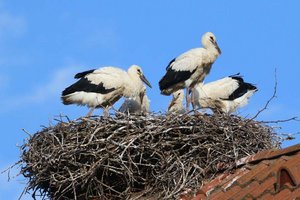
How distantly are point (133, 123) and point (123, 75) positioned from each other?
3.12 meters

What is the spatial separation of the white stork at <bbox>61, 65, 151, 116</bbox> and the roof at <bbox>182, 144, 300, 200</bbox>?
164 inches

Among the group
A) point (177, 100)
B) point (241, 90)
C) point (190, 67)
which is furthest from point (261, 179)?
point (241, 90)

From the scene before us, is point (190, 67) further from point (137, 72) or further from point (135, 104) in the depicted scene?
point (135, 104)

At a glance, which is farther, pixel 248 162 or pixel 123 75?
pixel 123 75

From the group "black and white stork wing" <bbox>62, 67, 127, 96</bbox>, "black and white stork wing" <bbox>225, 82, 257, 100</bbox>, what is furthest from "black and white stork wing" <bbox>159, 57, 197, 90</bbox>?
"black and white stork wing" <bbox>225, 82, 257, 100</bbox>

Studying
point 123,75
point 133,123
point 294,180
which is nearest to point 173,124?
point 133,123

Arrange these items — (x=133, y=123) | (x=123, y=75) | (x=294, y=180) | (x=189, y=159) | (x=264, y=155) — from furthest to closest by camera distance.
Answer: (x=123, y=75) → (x=133, y=123) → (x=189, y=159) → (x=264, y=155) → (x=294, y=180)

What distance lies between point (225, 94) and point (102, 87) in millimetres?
2018

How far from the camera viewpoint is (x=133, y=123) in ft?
26.4

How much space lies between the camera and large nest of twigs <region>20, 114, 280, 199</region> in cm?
729

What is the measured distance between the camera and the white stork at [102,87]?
1101cm

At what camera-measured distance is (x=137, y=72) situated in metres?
11.4

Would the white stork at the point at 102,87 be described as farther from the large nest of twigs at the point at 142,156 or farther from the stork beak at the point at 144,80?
the large nest of twigs at the point at 142,156

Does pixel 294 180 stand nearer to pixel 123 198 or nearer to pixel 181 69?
pixel 123 198
